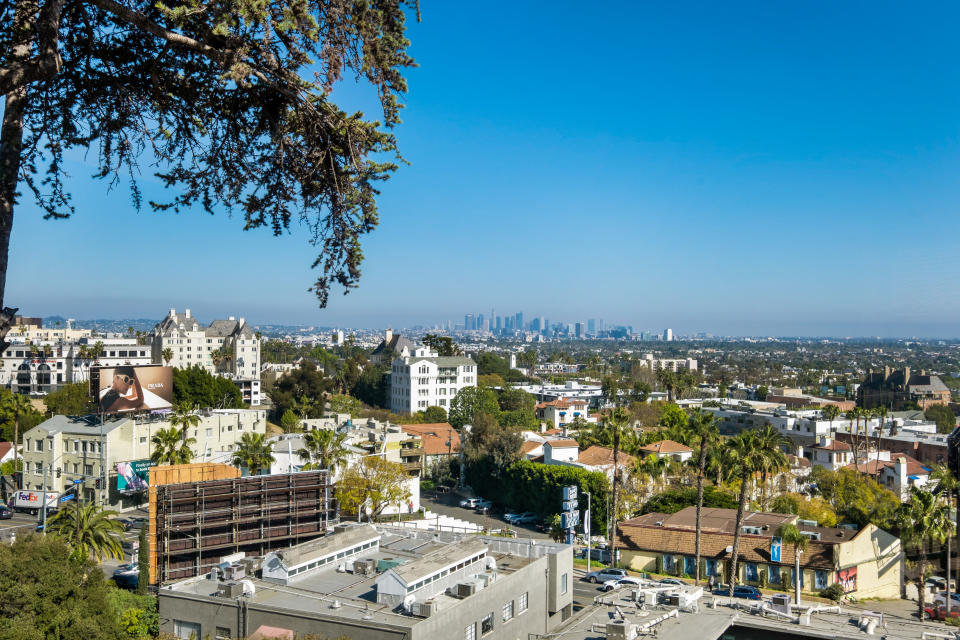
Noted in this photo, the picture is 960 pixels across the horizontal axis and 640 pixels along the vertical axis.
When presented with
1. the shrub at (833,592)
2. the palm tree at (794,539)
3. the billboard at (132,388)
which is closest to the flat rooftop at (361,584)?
the palm tree at (794,539)

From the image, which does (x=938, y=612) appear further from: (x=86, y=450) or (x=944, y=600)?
(x=86, y=450)

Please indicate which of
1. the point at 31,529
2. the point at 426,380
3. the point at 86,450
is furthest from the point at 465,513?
the point at 426,380

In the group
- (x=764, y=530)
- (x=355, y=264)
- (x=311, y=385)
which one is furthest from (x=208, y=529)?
(x=311, y=385)

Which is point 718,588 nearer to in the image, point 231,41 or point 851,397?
point 231,41

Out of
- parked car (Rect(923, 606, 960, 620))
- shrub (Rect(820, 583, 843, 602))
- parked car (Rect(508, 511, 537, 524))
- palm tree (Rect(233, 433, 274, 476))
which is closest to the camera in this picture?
parked car (Rect(923, 606, 960, 620))

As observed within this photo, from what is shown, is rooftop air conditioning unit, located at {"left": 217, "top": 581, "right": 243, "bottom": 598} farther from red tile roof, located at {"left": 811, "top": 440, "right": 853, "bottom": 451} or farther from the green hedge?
red tile roof, located at {"left": 811, "top": 440, "right": 853, "bottom": 451}

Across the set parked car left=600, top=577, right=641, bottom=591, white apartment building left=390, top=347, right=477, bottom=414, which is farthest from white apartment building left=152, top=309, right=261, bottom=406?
parked car left=600, top=577, right=641, bottom=591
